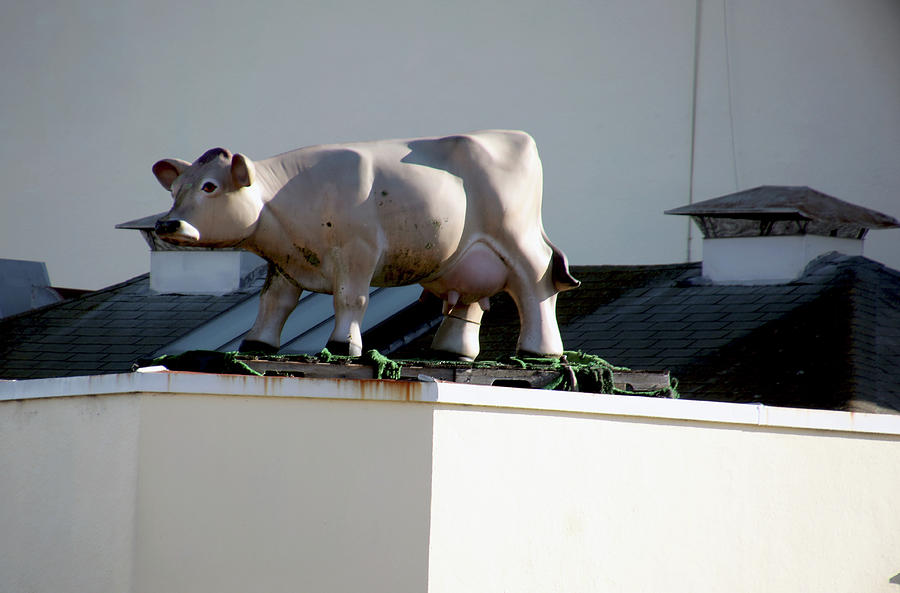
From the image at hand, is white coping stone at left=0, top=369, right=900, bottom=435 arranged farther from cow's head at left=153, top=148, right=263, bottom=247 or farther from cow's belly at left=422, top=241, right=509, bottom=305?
cow's belly at left=422, top=241, right=509, bottom=305

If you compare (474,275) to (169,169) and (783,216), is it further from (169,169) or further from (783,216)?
(783,216)

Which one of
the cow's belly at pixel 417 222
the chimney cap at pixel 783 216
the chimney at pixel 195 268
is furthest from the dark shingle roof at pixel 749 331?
the cow's belly at pixel 417 222

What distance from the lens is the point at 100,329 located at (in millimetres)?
13133

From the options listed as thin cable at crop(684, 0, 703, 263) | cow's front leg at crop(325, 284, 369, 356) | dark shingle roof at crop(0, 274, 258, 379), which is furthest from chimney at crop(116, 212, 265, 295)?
cow's front leg at crop(325, 284, 369, 356)

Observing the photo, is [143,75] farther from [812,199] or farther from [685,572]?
[685,572]

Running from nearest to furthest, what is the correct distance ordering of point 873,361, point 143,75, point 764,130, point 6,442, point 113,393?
point 113,393 < point 6,442 < point 873,361 < point 764,130 < point 143,75

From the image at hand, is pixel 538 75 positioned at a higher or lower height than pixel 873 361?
higher

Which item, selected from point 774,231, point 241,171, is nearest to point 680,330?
point 774,231

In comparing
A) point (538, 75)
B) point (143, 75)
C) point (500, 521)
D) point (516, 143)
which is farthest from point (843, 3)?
point (500, 521)

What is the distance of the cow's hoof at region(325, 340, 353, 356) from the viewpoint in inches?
222

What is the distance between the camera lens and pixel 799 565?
6.31 m

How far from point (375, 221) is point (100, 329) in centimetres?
814

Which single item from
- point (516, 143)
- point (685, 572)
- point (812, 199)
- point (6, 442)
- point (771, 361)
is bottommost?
point (685, 572)

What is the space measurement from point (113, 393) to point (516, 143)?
2193mm
